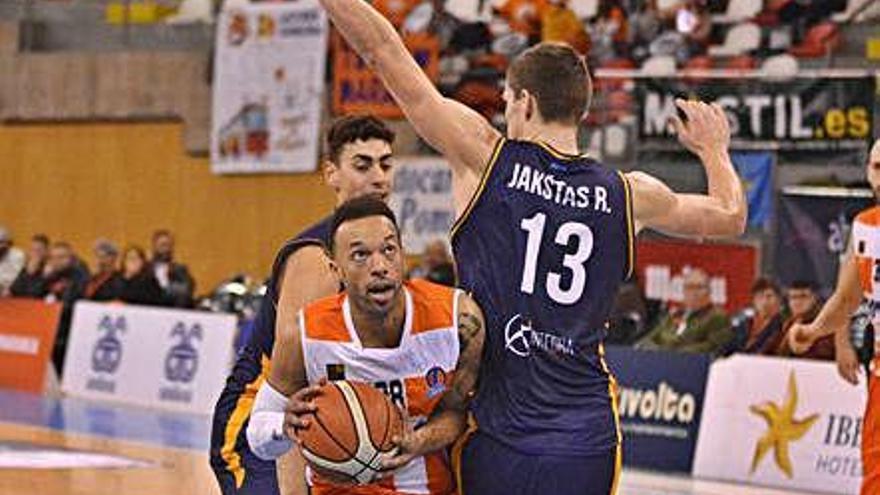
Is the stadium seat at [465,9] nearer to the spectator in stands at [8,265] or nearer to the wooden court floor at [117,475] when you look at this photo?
the spectator in stands at [8,265]

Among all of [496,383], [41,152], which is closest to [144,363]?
[41,152]

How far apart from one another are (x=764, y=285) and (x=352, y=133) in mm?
11306

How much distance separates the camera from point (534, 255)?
6355mm

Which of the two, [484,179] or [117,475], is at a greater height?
[484,179]

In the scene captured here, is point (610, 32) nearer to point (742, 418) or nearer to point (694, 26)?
point (694, 26)

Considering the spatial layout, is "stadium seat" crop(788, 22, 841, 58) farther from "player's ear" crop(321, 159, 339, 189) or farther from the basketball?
the basketball

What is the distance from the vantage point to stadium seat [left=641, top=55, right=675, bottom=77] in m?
22.3

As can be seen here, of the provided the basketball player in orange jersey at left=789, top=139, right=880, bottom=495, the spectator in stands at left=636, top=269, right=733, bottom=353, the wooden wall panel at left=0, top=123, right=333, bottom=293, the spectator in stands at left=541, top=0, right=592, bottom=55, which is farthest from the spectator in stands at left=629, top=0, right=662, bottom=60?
the basketball player in orange jersey at left=789, top=139, right=880, bottom=495

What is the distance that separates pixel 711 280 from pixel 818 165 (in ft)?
4.92

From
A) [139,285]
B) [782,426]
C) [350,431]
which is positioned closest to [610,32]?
[139,285]

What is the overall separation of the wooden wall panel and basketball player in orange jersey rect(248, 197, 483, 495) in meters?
20.2

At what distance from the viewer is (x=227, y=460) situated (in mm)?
7789

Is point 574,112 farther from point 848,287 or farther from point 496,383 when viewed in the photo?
point 848,287

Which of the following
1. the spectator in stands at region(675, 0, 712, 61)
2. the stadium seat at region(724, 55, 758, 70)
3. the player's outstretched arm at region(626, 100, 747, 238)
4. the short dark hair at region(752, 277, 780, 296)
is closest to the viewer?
the player's outstretched arm at region(626, 100, 747, 238)
